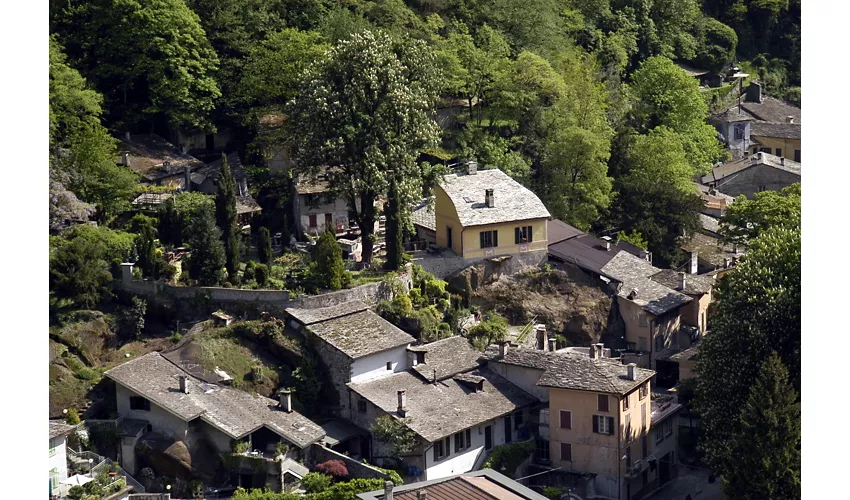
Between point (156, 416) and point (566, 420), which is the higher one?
point (156, 416)

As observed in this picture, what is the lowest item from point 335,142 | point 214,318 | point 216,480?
point 216,480

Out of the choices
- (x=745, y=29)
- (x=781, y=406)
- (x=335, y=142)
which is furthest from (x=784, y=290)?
(x=745, y=29)

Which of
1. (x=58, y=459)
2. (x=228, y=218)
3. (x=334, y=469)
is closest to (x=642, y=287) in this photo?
(x=228, y=218)

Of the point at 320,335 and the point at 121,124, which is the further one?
the point at 121,124

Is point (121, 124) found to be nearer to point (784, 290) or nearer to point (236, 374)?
point (236, 374)

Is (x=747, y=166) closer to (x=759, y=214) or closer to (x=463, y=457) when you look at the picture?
(x=759, y=214)

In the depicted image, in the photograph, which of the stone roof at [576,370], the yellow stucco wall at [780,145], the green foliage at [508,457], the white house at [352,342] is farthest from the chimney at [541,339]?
the yellow stucco wall at [780,145]

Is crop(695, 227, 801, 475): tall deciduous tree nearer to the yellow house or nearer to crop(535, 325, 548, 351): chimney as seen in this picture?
crop(535, 325, 548, 351): chimney
